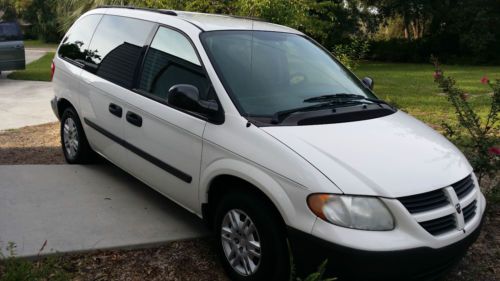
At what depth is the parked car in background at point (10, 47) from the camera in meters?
14.6

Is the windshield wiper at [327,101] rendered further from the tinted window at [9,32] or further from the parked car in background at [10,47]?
the tinted window at [9,32]

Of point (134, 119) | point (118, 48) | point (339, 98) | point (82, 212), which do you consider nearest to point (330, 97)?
point (339, 98)

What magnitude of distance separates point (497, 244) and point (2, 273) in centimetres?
362

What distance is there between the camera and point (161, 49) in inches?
166

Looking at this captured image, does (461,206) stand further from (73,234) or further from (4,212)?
(4,212)

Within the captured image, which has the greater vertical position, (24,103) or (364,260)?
(364,260)

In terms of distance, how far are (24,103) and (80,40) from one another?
618 cm

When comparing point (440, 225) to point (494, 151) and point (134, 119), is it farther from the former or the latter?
point (134, 119)

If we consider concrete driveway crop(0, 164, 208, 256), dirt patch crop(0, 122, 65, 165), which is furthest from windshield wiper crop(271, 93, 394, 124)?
dirt patch crop(0, 122, 65, 165)

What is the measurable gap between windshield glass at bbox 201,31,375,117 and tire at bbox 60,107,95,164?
7.32 feet

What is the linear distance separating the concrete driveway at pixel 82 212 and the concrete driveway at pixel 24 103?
3905 millimetres

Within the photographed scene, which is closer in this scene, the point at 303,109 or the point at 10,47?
the point at 303,109

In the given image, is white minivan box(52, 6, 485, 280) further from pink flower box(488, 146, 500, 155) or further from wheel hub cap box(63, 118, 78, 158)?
pink flower box(488, 146, 500, 155)

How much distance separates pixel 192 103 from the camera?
3.48m
